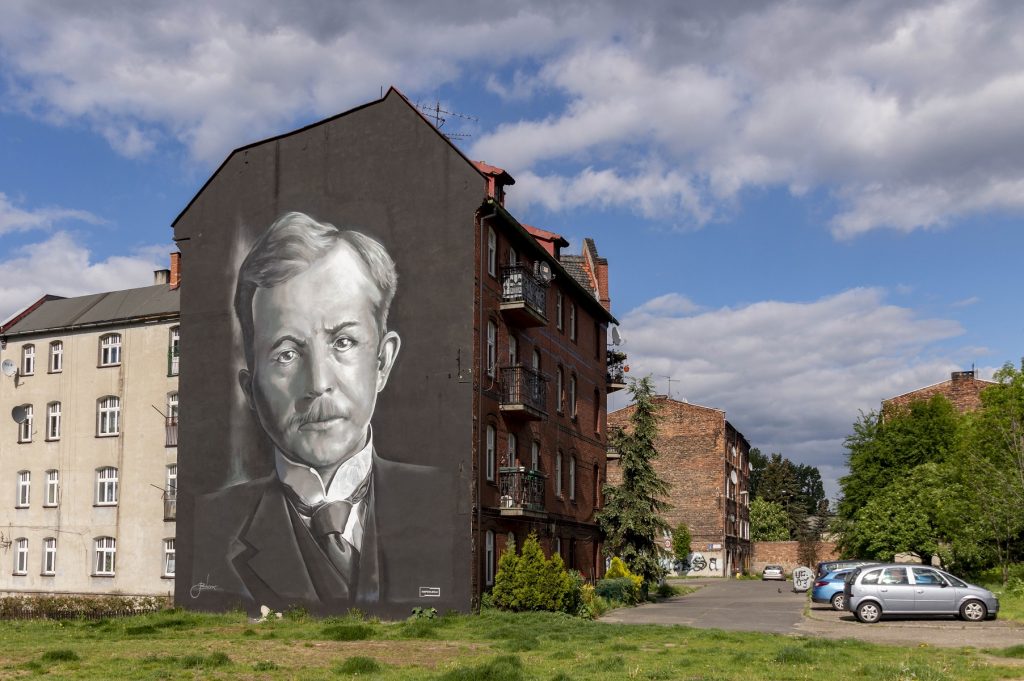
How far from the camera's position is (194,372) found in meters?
33.6

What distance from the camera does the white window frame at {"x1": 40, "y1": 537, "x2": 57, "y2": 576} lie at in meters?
40.2

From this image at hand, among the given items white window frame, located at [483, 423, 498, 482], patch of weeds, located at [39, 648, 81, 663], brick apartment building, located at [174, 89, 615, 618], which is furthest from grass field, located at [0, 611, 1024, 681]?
white window frame, located at [483, 423, 498, 482]

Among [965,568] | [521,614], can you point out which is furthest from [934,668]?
[965,568]

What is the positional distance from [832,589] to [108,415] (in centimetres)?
2748

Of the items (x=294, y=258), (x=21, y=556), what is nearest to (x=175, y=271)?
(x=294, y=258)

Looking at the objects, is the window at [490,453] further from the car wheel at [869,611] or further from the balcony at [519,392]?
the car wheel at [869,611]

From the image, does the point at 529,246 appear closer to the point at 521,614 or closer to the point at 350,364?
the point at 350,364

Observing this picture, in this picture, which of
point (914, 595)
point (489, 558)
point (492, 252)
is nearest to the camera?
point (914, 595)

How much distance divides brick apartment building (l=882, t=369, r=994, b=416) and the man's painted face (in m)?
51.5

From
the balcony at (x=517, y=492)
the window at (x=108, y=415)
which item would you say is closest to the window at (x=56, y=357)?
the window at (x=108, y=415)

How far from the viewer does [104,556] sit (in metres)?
39.4

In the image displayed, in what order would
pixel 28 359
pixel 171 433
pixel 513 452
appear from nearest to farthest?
pixel 513 452 → pixel 171 433 → pixel 28 359

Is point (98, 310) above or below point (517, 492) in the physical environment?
above

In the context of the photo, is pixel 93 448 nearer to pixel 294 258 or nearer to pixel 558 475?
pixel 294 258
